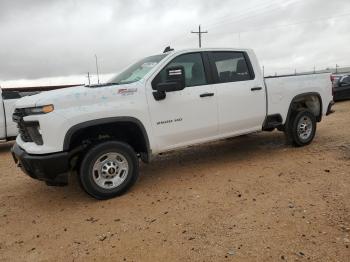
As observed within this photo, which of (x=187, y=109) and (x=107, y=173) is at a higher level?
(x=187, y=109)

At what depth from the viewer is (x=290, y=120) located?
7266mm

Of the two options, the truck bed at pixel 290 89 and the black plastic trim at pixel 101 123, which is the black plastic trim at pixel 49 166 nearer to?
the black plastic trim at pixel 101 123

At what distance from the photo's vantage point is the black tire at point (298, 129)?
23.7 feet

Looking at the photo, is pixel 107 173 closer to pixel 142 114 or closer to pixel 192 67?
pixel 142 114

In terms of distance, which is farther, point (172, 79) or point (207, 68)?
point (207, 68)

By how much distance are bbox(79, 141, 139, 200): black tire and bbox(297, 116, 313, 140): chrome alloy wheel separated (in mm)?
3664

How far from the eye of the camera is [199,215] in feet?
14.1

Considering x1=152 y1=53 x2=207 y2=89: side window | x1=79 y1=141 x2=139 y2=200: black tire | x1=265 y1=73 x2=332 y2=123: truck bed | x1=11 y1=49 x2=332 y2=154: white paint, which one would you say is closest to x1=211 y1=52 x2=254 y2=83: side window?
x1=11 y1=49 x2=332 y2=154: white paint

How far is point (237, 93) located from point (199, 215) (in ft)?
8.39

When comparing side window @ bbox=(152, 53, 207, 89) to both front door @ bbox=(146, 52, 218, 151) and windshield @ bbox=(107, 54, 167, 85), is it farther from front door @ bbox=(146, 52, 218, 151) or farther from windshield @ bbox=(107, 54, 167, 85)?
windshield @ bbox=(107, 54, 167, 85)

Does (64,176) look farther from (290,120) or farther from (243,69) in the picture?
(290,120)

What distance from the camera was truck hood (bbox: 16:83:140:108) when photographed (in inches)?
184

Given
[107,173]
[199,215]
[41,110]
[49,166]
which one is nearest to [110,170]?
[107,173]

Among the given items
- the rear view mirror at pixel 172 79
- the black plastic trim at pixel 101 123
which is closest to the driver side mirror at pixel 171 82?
the rear view mirror at pixel 172 79
